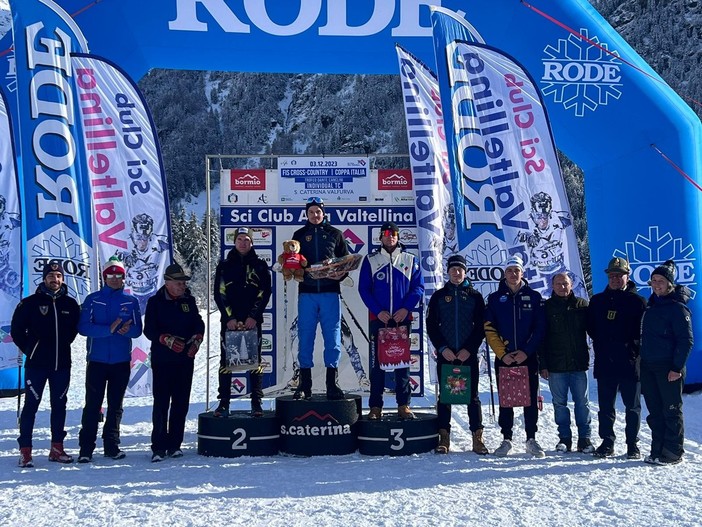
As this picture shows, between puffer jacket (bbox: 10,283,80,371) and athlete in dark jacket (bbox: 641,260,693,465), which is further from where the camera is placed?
puffer jacket (bbox: 10,283,80,371)

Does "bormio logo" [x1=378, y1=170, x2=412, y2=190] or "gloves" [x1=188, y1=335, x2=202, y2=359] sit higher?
"bormio logo" [x1=378, y1=170, x2=412, y2=190]

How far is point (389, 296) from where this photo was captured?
6660 mm

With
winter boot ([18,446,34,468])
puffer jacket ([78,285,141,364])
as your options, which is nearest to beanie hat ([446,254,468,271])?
puffer jacket ([78,285,141,364])

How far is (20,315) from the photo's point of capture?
20.0 ft

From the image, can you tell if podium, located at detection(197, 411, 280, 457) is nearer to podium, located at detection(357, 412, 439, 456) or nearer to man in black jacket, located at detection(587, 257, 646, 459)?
podium, located at detection(357, 412, 439, 456)

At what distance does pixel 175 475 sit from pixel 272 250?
321 cm

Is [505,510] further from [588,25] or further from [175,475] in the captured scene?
[588,25]

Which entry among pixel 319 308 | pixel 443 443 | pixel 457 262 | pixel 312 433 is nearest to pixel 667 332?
pixel 457 262

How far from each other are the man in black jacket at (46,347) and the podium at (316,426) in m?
1.78

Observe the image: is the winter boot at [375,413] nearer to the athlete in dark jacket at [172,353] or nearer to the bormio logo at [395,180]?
the athlete in dark jacket at [172,353]

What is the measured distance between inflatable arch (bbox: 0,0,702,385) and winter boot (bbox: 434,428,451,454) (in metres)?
3.27

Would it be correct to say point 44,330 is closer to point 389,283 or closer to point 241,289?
point 241,289

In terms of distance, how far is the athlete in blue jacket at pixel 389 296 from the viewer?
21.6 feet

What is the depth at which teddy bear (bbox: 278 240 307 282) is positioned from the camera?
254 inches
